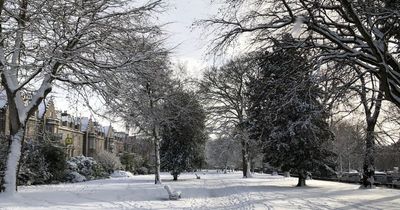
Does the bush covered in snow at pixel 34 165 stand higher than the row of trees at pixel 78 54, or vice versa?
the row of trees at pixel 78 54

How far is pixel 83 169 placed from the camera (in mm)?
43188

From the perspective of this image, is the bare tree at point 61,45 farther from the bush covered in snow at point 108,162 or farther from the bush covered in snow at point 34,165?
the bush covered in snow at point 108,162

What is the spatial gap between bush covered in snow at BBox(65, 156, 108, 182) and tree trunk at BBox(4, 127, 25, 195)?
2236 cm

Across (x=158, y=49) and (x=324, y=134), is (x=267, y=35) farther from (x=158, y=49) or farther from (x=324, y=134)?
(x=324, y=134)

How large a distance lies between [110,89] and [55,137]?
2496cm

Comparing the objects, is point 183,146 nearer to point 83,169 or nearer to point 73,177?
point 73,177

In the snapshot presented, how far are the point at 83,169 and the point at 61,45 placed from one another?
3130 cm

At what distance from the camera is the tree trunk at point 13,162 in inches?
645

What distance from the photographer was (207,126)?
4741 centimetres

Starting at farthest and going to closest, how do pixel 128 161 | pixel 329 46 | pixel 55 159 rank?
pixel 128 161
pixel 55 159
pixel 329 46

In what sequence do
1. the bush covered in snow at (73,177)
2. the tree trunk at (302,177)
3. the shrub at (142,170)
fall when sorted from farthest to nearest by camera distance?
the shrub at (142,170), the bush covered in snow at (73,177), the tree trunk at (302,177)

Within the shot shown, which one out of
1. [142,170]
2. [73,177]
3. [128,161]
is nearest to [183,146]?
[73,177]

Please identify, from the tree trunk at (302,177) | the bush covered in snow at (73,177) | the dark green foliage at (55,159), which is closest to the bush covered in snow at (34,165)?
the dark green foliage at (55,159)

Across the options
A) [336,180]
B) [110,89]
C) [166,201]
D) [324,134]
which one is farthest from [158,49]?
[336,180]
